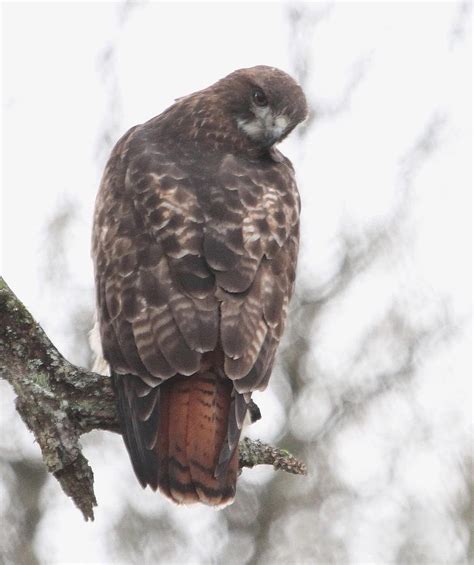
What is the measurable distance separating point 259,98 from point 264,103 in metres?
0.06

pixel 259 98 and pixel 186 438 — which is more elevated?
pixel 259 98

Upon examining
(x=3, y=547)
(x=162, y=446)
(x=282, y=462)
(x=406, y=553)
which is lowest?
(x=406, y=553)

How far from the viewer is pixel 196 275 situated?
6.18m

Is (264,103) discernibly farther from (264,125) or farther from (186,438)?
(186,438)

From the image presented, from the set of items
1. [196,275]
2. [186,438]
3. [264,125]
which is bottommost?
[186,438]

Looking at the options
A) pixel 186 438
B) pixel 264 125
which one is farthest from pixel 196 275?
pixel 264 125

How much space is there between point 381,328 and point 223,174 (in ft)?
22.0

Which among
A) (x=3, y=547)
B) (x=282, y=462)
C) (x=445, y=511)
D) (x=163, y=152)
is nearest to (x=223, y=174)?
(x=163, y=152)

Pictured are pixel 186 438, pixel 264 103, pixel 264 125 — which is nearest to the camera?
pixel 186 438

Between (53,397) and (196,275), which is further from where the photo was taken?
(196,275)

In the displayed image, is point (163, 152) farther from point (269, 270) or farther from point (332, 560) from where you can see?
point (332, 560)

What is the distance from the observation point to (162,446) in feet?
19.1

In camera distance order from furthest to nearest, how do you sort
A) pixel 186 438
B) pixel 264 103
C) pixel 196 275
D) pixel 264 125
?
pixel 264 103 < pixel 264 125 < pixel 196 275 < pixel 186 438

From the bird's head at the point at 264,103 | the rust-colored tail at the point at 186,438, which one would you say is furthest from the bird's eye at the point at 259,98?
the rust-colored tail at the point at 186,438
